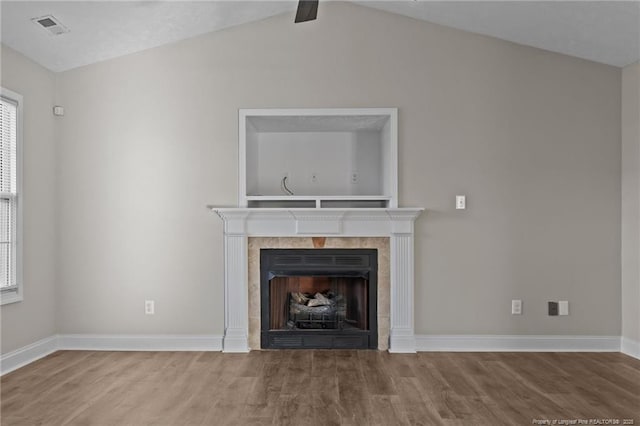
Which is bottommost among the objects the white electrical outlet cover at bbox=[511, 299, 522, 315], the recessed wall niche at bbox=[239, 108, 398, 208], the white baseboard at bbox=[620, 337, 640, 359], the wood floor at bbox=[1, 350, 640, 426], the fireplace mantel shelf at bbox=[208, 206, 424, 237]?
the wood floor at bbox=[1, 350, 640, 426]

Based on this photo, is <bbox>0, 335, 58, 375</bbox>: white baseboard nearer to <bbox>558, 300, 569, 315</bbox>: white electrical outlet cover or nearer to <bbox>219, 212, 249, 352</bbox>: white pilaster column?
<bbox>219, 212, 249, 352</bbox>: white pilaster column

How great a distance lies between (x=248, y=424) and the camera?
8.46 ft

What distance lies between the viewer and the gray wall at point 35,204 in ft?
11.8

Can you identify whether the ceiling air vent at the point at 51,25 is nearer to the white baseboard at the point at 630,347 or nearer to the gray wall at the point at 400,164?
the gray wall at the point at 400,164

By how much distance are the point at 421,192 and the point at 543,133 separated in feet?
3.91

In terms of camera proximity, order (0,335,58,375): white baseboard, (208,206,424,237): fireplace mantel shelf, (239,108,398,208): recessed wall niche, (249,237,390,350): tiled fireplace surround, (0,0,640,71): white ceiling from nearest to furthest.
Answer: (0,0,640,71): white ceiling < (0,335,58,375): white baseboard < (208,206,424,237): fireplace mantel shelf < (249,237,390,350): tiled fireplace surround < (239,108,398,208): recessed wall niche

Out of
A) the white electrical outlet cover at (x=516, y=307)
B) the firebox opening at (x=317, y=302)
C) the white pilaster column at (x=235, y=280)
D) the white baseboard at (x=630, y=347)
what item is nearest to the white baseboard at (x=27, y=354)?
the white pilaster column at (x=235, y=280)

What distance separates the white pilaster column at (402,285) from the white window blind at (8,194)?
121 inches

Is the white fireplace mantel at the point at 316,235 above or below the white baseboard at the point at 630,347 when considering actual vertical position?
above

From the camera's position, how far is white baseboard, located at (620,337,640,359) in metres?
3.81

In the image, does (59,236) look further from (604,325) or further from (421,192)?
(604,325)

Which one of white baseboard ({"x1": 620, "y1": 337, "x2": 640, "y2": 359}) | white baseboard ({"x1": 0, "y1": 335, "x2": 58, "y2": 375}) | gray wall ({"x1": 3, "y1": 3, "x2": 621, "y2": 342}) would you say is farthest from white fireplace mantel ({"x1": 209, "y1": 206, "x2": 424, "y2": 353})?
white baseboard ({"x1": 620, "y1": 337, "x2": 640, "y2": 359})

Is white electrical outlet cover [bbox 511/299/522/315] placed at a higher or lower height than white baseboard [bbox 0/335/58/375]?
higher

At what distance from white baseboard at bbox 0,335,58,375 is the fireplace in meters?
1.83
